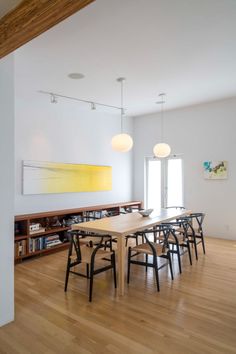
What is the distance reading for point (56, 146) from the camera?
512 cm

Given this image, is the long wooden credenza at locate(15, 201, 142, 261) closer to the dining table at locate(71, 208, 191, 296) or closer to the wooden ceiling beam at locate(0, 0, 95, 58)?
the dining table at locate(71, 208, 191, 296)

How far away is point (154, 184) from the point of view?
22.0ft

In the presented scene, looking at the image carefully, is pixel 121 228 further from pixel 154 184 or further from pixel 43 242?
pixel 154 184

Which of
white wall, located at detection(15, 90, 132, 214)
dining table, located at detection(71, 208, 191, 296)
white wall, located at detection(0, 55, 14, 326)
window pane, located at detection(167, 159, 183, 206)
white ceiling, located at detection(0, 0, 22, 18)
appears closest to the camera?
white ceiling, located at detection(0, 0, 22, 18)

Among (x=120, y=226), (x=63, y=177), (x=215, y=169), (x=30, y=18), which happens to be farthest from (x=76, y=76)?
(x=215, y=169)

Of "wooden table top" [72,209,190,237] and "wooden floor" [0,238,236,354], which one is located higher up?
"wooden table top" [72,209,190,237]

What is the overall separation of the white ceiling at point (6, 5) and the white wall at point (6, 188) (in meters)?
0.44

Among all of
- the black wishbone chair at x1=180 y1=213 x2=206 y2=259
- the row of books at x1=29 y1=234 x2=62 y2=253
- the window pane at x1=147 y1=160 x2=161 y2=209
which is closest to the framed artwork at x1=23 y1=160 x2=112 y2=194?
the row of books at x1=29 y1=234 x2=62 y2=253

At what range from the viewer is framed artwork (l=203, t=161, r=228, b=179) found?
5.43m

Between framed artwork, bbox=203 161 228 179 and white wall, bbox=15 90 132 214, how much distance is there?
2.11 meters

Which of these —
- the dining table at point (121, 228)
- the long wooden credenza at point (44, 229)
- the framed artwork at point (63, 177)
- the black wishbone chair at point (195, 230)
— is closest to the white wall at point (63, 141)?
the framed artwork at point (63, 177)

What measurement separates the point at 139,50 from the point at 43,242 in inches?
135

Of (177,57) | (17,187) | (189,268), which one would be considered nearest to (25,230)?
(17,187)

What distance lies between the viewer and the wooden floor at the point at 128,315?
209cm
